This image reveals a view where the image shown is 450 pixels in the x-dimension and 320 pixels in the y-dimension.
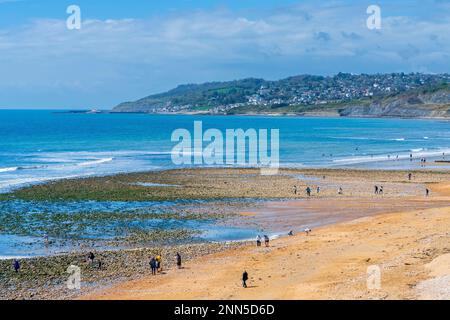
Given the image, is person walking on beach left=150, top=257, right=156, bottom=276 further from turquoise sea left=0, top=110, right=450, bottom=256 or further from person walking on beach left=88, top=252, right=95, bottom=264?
turquoise sea left=0, top=110, right=450, bottom=256

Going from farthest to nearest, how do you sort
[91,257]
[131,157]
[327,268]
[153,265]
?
[131,157] → [91,257] → [153,265] → [327,268]

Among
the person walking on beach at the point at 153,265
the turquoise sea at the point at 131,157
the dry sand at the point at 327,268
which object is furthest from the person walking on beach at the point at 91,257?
the turquoise sea at the point at 131,157

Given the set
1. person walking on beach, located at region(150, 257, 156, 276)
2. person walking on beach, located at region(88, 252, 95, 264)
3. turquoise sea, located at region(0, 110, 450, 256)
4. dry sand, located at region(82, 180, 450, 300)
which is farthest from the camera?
turquoise sea, located at region(0, 110, 450, 256)

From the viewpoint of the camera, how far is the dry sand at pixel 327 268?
24016mm

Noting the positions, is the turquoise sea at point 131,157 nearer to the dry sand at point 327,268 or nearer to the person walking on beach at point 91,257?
the person walking on beach at point 91,257

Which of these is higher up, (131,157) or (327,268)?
(131,157)

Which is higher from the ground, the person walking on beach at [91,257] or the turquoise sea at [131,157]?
the turquoise sea at [131,157]

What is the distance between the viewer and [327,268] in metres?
28.1

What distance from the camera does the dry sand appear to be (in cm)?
2402

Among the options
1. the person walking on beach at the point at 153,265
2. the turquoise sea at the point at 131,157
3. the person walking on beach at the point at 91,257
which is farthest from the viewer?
the turquoise sea at the point at 131,157

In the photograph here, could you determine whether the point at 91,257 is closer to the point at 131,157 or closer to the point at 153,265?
the point at 153,265

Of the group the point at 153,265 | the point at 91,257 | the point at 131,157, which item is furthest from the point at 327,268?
the point at 131,157

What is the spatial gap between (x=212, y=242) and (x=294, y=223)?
25.5ft

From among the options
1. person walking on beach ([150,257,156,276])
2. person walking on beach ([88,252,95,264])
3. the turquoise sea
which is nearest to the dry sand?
person walking on beach ([150,257,156,276])
